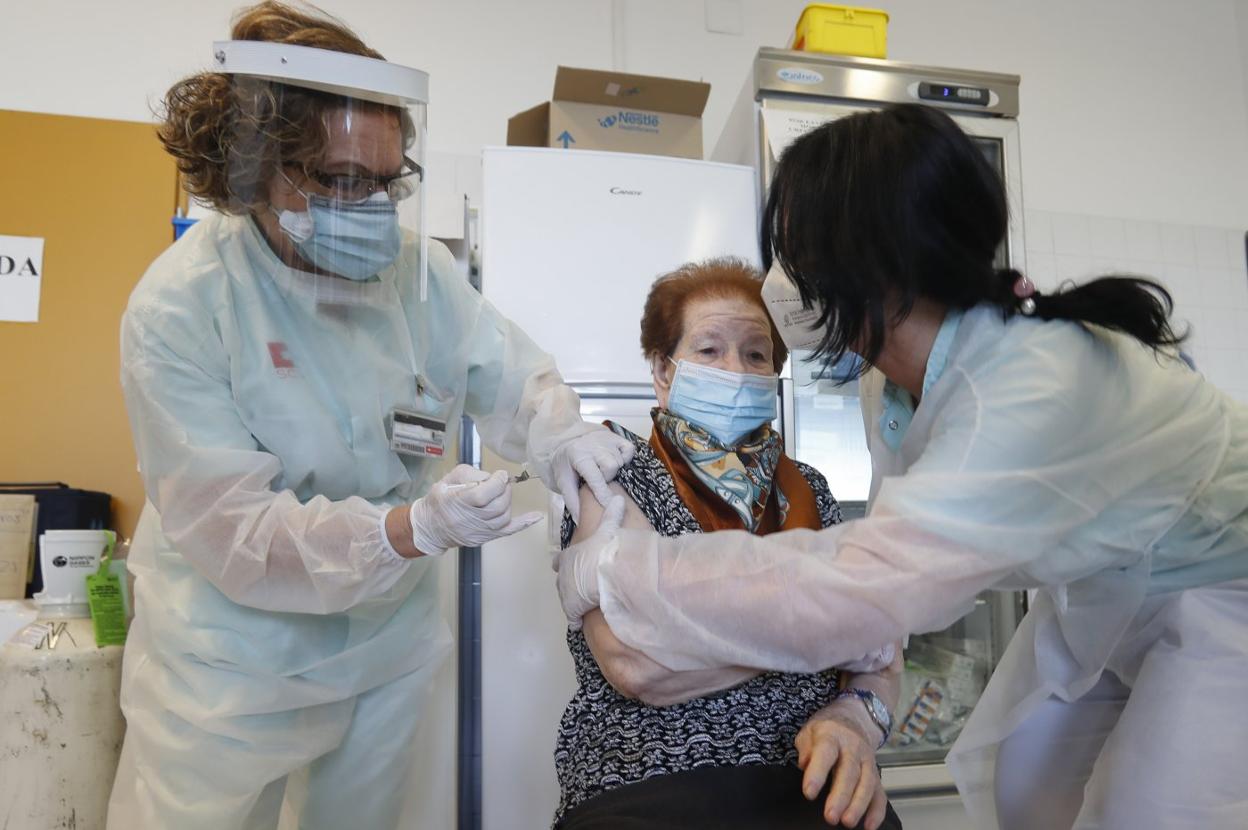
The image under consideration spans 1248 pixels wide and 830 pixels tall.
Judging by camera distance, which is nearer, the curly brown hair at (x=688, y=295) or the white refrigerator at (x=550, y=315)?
the curly brown hair at (x=688, y=295)

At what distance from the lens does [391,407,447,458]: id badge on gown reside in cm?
131

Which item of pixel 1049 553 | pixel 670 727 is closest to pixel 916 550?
pixel 1049 553

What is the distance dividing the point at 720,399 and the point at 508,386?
1.33 feet

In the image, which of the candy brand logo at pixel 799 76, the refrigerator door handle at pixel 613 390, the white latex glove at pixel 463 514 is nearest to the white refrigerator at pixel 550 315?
the refrigerator door handle at pixel 613 390

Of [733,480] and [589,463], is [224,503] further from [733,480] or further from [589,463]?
[733,480]

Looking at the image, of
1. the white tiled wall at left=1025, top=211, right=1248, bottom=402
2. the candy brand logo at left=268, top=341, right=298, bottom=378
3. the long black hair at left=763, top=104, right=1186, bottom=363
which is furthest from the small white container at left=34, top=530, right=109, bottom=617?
the white tiled wall at left=1025, top=211, right=1248, bottom=402

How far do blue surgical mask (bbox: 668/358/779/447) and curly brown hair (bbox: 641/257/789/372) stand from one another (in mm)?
109

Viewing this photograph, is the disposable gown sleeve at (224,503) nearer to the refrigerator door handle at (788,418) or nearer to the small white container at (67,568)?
the small white container at (67,568)

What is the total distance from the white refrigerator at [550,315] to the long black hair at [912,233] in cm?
112

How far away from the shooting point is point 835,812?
91cm

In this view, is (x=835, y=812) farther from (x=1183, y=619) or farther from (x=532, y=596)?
(x=532, y=596)

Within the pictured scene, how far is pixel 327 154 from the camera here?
3.80 feet

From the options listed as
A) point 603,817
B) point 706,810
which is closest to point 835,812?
point 706,810

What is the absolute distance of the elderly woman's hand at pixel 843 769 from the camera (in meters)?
0.92
